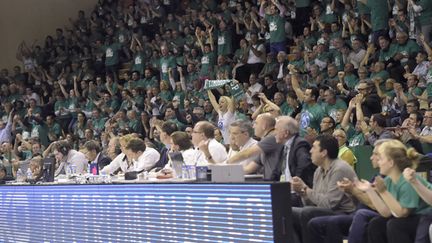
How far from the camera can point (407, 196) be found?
609 cm

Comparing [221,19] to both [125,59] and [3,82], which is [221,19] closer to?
[125,59]

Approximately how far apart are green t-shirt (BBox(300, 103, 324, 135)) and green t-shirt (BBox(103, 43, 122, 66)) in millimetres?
9649

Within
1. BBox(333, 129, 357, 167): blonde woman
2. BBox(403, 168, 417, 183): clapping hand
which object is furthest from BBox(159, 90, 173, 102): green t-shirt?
BBox(403, 168, 417, 183): clapping hand

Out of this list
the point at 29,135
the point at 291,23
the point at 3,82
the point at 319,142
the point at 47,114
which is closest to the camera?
the point at 319,142

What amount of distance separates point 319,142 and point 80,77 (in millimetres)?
15389

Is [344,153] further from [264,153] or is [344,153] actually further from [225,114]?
[225,114]

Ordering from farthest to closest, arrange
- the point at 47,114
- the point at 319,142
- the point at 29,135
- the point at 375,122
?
the point at 47,114 → the point at 29,135 → the point at 375,122 → the point at 319,142

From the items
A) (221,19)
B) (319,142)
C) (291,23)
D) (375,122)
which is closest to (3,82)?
(221,19)

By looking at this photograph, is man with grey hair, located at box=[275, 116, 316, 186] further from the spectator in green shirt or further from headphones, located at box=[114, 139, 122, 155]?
the spectator in green shirt

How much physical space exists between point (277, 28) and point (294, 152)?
381 inches

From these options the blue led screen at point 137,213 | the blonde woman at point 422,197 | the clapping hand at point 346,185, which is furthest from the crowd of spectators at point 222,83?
the blonde woman at point 422,197

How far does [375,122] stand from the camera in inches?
403

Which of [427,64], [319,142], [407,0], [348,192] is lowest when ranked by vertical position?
[348,192]

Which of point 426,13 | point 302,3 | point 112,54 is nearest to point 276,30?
point 302,3
